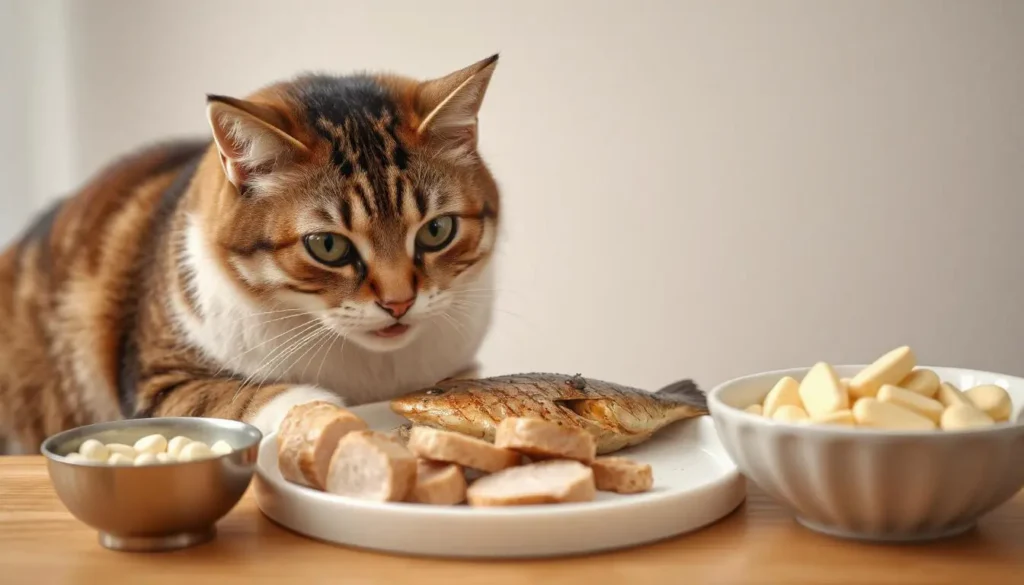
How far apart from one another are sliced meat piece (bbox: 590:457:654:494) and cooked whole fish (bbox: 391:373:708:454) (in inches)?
6.3

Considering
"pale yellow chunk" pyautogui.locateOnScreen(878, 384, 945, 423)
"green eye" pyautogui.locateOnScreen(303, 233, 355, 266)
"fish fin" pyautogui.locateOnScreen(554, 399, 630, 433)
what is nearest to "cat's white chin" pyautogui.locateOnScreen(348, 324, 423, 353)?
"green eye" pyautogui.locateOnScreen(303, 233, 355, 266)

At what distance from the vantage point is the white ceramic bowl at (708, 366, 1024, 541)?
828 mm

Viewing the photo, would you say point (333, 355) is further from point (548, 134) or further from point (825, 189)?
point (825, 189)

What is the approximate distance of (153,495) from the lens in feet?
2.99

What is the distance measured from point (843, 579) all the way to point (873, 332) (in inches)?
86.2

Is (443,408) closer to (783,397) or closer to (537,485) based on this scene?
(537,485)

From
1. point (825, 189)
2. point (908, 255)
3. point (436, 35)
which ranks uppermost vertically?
point (436, 35)

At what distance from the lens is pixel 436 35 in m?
2.85

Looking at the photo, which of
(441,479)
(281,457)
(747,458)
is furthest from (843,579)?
(281,457)

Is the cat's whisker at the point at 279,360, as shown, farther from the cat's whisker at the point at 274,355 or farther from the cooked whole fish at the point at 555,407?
the cooked whole fish at the point at 555,407

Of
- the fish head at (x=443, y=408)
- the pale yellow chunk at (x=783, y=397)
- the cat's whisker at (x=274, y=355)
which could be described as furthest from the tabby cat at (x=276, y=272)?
the pale yellow chunk at (x=783, y=397)

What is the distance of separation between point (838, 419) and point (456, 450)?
13.5 inches

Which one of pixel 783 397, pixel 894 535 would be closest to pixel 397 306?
pixel 783 397

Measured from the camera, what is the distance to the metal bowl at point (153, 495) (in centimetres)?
90
